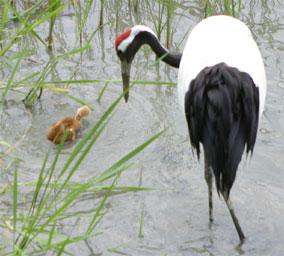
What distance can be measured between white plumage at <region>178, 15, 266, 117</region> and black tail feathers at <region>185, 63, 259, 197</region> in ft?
0.53

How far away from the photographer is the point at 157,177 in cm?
514

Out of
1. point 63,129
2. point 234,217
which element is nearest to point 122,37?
point 63,129

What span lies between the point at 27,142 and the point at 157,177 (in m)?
0.90

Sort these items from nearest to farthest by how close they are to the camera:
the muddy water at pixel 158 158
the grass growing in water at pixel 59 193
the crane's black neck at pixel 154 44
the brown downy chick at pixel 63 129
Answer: the grass growing in water at pixel 59 193
the muddy water at pixel 158 158
the brown downy chick at pixel 63 129
the crane's black neck at pixel 154 44

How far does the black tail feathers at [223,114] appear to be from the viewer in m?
4.17

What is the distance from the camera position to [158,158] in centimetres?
534

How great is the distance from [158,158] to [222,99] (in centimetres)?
128

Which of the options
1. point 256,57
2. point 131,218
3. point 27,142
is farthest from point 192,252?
point 27,142

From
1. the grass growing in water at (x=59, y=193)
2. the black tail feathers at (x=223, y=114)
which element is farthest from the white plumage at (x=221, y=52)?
the grass growing in water at (x=59, y=193)

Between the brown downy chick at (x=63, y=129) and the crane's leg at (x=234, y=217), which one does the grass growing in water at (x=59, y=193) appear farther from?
the brown downy chick at (x=63, y=129)

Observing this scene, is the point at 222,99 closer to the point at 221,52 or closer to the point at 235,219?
the point at 221,52

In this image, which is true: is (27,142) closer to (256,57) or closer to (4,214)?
(4,214)

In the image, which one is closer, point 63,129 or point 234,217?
point 234,217

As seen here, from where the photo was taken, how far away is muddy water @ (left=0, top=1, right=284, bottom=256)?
4.61 meters
